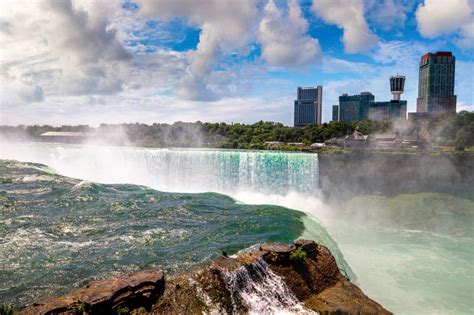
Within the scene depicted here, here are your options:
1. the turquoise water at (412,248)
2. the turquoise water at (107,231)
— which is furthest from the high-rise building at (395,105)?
the turquoise water at (107,231)

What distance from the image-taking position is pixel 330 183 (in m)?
24.6

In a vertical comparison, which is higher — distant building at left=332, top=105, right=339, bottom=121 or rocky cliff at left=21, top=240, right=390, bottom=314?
distant building at left=332, top=105, right=339, bottom=121

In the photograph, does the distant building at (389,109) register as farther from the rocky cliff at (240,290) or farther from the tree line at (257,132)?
the rocky cliff at (240,290)

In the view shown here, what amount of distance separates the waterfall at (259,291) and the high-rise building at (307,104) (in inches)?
5526

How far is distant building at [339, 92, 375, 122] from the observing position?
142m

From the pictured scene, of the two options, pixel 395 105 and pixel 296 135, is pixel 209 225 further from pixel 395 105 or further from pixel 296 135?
pixel 395 105

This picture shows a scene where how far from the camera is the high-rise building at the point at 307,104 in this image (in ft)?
475

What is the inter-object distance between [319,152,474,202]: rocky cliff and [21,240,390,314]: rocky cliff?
58.1ft

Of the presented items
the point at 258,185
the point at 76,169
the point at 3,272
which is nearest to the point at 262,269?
the point at 3,272

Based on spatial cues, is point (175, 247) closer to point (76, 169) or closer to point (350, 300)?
point (350, 300)

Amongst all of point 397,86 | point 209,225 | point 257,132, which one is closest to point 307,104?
point 397,86

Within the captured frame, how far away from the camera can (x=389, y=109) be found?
123 meters

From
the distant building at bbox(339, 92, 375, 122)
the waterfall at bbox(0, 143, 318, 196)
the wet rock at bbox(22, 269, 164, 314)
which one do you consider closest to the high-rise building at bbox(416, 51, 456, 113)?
the distant building at bbox(339, 92, 375, 122)

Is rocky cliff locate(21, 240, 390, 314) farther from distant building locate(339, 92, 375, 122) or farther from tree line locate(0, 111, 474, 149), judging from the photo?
distant building locate(339, 92, 375, 122)
